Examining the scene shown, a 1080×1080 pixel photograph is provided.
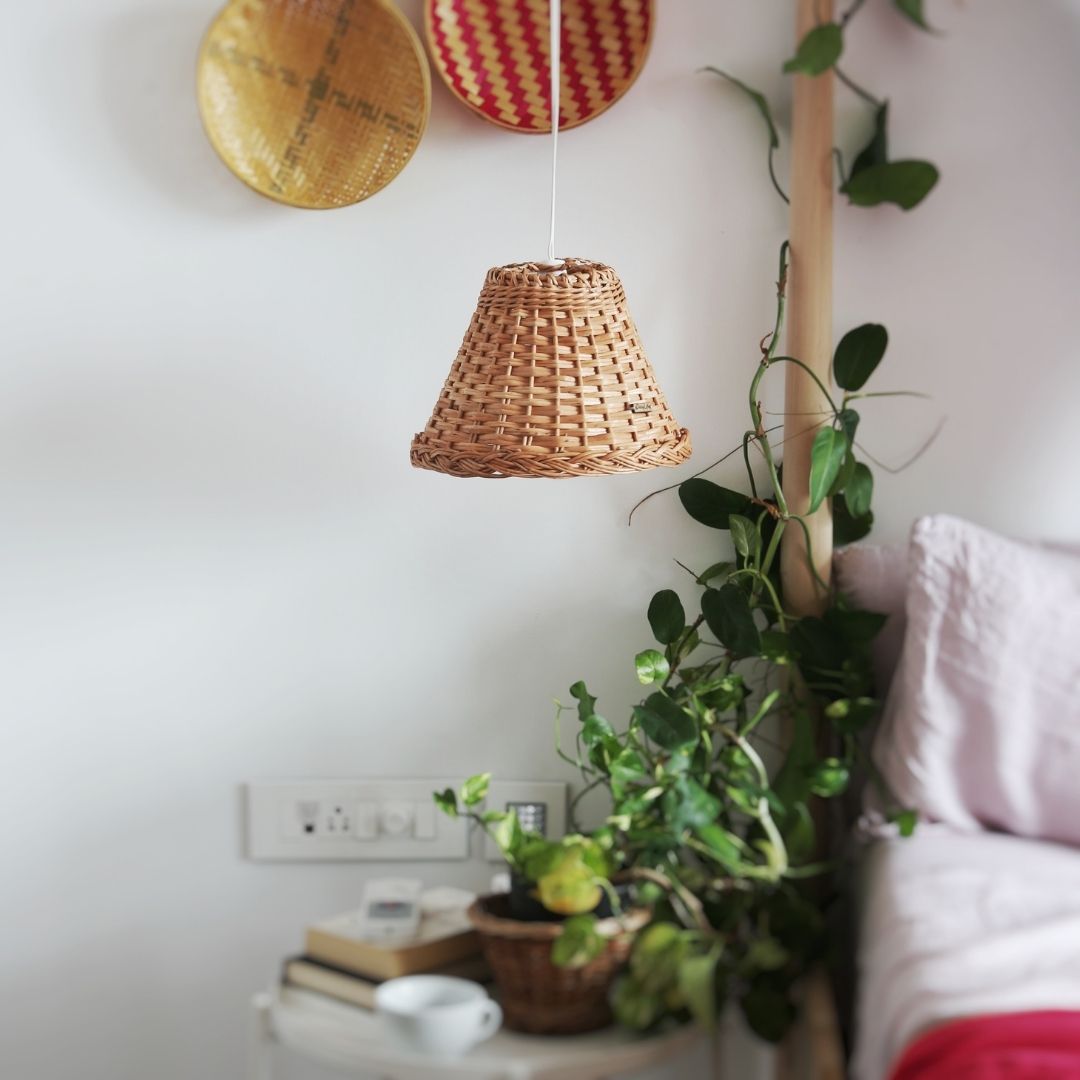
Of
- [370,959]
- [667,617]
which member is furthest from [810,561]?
[370,959]

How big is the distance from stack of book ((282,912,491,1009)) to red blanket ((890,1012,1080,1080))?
1.47ft

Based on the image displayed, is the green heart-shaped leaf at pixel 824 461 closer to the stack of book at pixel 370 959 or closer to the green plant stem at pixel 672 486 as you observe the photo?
the green plant stem at pixel 672 486

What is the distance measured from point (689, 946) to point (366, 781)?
1.97 ft

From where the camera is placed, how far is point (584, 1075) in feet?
3.39

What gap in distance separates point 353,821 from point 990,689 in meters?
0.81

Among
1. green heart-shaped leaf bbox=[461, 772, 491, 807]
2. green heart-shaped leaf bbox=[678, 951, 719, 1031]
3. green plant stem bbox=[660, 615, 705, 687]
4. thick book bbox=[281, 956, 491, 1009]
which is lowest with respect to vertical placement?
thick book bbox=[281, 956, 491, 1009]

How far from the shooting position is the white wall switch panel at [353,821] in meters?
1.53

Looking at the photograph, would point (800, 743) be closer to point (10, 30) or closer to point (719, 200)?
point (719, 200)

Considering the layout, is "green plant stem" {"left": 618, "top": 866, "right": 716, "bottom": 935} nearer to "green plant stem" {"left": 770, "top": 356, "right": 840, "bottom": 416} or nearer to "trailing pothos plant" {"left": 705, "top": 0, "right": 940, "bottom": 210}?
"green plant stem" {"left": 770, "top": 356, "right": 840, "bottom": 416}

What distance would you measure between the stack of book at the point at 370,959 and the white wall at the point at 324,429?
355mm

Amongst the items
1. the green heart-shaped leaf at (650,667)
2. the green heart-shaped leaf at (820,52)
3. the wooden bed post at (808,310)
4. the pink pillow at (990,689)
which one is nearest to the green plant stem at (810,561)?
the wooden bed post at (808,310)

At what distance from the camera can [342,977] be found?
1.15m

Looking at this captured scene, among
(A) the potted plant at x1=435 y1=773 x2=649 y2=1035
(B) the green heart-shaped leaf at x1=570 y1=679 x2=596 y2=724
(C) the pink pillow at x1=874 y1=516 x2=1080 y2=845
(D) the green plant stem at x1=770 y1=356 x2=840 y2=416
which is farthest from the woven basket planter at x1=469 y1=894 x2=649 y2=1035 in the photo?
(D) the green plant stem at x1=770 y1=356 x2=840 y2=416

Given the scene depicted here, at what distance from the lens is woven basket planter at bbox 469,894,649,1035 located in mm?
1063
